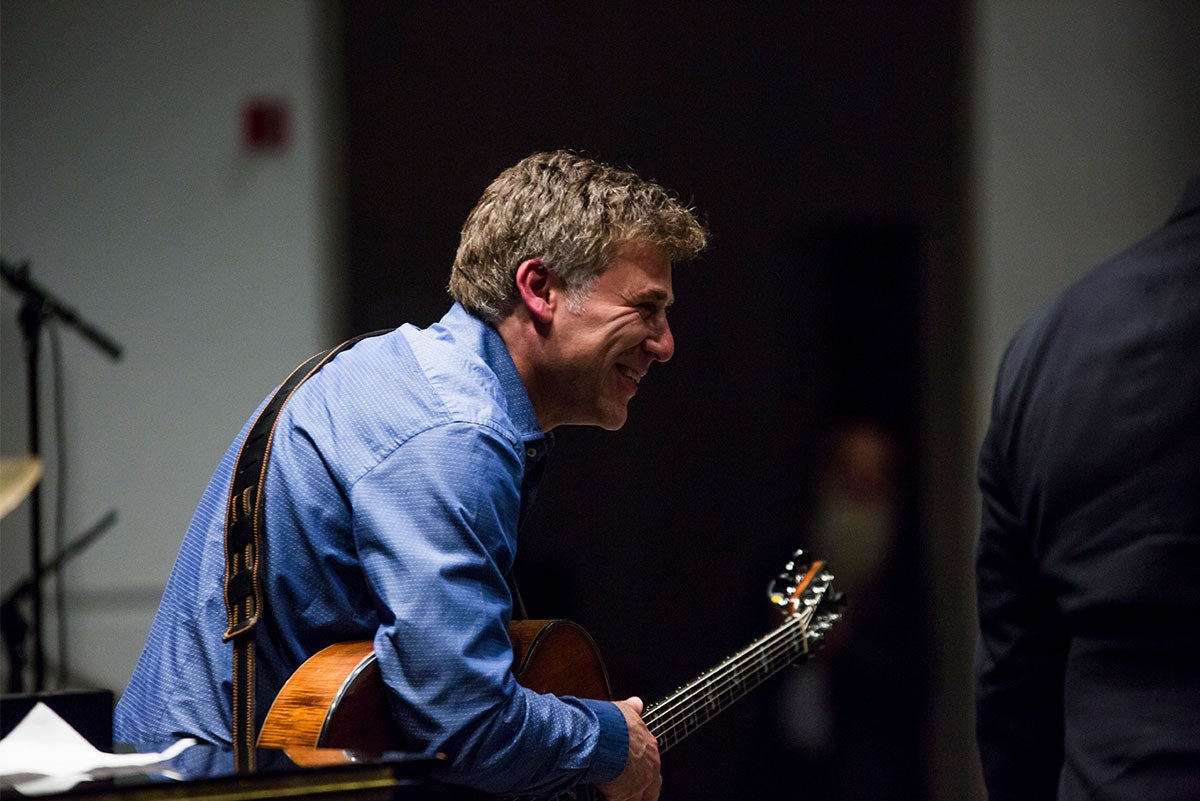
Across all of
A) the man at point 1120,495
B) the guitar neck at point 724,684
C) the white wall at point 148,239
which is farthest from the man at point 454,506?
the white wall at point 148,239

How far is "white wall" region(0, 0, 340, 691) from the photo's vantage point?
4.15 m

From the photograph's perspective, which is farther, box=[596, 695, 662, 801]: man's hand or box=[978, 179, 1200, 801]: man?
box=[596, 695, 662, 801]: man's hand

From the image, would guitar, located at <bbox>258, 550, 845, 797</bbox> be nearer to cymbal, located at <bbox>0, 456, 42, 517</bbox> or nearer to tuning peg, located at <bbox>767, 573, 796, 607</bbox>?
tuning peg, located at <bbox>767, 573, 796, 607</bbox>

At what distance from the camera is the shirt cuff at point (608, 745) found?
1.66m

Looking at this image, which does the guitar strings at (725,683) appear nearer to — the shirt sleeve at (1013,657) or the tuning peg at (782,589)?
the tuning peg at (782,589)

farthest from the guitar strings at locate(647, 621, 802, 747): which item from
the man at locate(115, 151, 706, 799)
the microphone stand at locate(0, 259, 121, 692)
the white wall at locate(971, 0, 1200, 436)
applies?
the white wall at locate(971, 0, 1200, 436)

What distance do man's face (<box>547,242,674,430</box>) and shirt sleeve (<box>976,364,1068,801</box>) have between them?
0.63 m

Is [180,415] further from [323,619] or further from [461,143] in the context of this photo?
[323,619]

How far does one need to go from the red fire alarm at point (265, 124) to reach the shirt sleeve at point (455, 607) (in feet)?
9.31

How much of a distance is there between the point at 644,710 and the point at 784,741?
2507mm

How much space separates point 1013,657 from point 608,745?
509 mm

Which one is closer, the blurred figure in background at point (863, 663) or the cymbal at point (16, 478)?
the cymbal at point (16, 478)

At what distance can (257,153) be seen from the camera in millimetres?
4164

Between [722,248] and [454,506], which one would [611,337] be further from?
[722,248]
